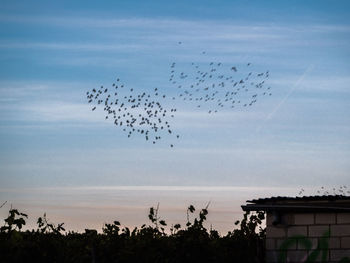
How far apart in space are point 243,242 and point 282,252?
1.47 m

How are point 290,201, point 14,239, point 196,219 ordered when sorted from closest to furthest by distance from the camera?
1. point 14,239
2. point 290,201
3. point 196,219

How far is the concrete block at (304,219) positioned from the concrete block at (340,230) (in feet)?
1.64

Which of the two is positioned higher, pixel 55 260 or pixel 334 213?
pixel 334 213

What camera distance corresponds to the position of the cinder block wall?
1611 cm

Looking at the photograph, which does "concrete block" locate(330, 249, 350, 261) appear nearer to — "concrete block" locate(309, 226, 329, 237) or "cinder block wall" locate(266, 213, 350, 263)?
"cinder block wall" locate(266, 213, 350, 263)

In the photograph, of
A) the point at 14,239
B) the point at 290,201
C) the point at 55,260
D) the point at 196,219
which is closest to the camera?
the point at 14,239

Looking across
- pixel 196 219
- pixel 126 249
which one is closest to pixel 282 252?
pixel 196 219

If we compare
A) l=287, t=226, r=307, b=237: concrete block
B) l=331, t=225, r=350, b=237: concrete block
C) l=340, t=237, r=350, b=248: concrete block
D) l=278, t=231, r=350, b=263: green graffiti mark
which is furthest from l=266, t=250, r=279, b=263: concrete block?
l=340, t=237, r=350, b=248: concrete block

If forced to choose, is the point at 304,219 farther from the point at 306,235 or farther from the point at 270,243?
the point at 270,243

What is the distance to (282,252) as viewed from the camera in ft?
55.2

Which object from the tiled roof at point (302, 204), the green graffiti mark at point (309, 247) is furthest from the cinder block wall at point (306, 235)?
the tiled roof at point (302, 204)

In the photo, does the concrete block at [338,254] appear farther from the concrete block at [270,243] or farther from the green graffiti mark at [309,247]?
the concrete block at [270,243]

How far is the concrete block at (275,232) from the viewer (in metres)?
16.8

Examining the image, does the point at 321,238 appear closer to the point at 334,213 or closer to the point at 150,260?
the point at 334,213
